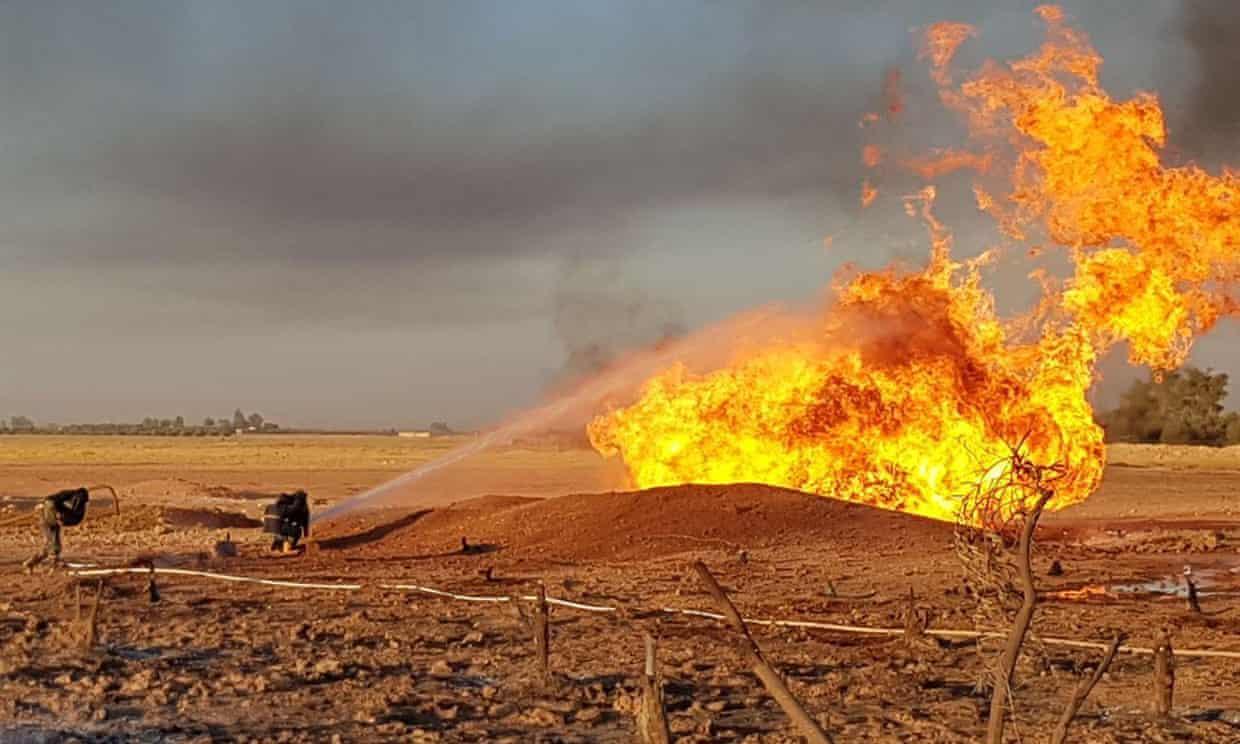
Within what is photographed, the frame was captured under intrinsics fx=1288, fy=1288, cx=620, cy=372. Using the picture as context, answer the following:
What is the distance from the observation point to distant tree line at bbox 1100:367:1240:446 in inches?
3871

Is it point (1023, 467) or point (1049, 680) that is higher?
point (1023, 467)

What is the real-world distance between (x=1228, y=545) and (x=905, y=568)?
366 inches

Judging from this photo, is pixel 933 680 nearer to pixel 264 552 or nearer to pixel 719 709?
pixel 719 709

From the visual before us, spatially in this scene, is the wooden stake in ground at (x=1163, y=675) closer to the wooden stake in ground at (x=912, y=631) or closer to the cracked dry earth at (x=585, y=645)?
the cracked dry earth at (x=585, y=645)

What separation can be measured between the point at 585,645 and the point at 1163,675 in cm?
595

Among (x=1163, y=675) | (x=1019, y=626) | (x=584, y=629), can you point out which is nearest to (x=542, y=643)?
(x=584, y=629)

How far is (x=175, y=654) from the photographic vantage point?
13273 mm

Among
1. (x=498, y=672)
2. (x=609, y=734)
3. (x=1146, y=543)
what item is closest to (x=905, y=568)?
(x=1146, y=543)

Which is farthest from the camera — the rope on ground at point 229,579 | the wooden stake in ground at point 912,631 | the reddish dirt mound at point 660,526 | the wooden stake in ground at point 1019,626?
the reddish dirt mound at point 660,526

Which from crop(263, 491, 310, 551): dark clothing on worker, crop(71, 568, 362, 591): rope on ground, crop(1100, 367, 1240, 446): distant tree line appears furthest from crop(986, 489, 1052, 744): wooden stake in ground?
crop(1100, 367, 1240, 446): distant tree line

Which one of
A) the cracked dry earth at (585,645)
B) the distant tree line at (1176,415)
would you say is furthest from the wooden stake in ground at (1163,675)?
the distant tree line at (1176,415)

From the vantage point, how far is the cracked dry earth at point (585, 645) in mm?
10594

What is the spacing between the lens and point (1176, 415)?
100 meters

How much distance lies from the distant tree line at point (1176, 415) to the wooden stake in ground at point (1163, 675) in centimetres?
9425
